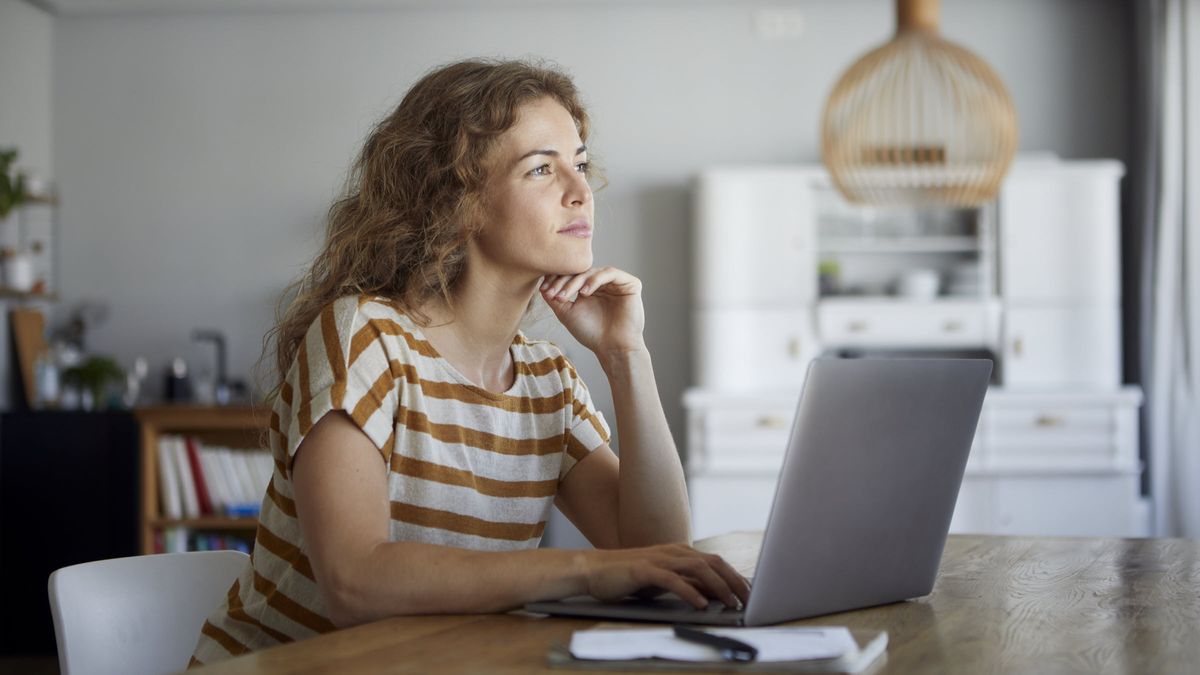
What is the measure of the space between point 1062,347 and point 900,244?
72 centimetres

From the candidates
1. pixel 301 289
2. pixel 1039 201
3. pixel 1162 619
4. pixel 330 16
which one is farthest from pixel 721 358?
pixel 1162 619

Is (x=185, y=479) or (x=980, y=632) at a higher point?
(x=980, y=632)

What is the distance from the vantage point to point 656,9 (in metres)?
5.41

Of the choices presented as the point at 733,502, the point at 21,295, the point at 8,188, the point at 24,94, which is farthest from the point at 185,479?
the point at 733,502

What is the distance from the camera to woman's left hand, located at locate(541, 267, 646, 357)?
1.63 m

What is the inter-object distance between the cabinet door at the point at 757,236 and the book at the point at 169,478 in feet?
6.83

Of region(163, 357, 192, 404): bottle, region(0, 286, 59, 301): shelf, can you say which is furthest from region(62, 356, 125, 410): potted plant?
region(0, 286, 59, 301): shelf

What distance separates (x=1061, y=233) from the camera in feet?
15.9

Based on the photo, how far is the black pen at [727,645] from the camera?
96 centimetres

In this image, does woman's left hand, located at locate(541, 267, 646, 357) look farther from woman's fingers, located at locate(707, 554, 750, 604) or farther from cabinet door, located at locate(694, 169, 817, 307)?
cabinet door, located at locate(694, 169, 817, 307)

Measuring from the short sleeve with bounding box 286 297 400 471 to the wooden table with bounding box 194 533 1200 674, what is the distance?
235 millimetres

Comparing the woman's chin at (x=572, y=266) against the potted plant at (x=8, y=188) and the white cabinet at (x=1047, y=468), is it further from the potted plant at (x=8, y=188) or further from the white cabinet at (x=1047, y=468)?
the potted plant at (x=8, y=188)

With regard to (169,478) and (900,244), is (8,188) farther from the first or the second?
(900,244)

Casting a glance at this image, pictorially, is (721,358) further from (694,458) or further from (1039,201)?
(1039,201)
